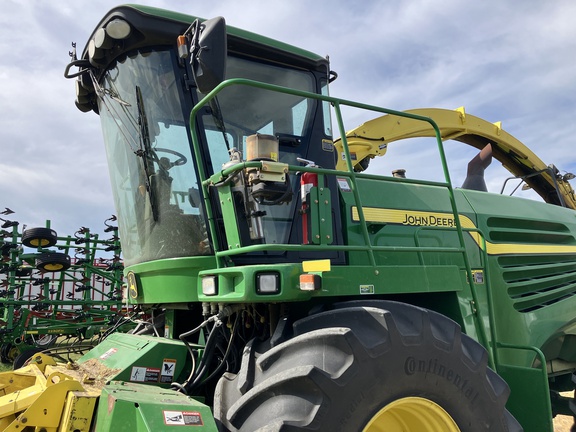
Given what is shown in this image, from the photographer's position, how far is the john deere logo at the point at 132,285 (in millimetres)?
3816

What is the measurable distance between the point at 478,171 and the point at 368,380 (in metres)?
3.37

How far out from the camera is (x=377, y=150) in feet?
18.4

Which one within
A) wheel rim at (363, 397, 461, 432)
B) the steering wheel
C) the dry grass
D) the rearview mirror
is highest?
the rearview mirror

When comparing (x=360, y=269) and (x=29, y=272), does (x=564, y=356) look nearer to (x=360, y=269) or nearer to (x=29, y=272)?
(x=360, y=269)

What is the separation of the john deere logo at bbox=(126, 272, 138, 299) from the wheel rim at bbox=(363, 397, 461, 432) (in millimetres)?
1936

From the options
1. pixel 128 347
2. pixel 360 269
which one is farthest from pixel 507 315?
pixel 128 347

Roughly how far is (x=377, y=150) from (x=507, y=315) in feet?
7.30

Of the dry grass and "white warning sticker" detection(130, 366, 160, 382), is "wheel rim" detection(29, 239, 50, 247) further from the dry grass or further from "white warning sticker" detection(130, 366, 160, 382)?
the dry grass

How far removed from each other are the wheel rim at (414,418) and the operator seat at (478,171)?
9.40 feet

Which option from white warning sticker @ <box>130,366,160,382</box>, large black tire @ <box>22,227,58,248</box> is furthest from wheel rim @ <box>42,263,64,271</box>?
white warning sticker @ <box>130,366,160,382</box>

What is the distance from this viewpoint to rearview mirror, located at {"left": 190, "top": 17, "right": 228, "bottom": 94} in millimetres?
2725

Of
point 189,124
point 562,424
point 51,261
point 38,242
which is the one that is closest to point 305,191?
point 189,124

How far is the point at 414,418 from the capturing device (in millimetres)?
2838

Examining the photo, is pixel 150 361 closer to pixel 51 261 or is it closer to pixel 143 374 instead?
pixel 143 374
